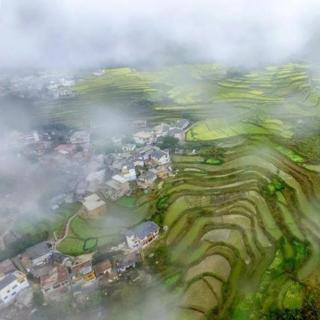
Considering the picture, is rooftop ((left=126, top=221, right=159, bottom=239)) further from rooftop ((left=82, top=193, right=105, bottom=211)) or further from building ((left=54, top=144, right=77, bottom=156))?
building ((left=54, top=144, right=77, bottom=156))

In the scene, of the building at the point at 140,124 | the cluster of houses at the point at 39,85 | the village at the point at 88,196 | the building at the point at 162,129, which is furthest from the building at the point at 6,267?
the cluster of houses at the point at 39,85

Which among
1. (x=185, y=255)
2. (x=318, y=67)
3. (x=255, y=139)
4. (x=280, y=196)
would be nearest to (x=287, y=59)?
(x=318, y=67)

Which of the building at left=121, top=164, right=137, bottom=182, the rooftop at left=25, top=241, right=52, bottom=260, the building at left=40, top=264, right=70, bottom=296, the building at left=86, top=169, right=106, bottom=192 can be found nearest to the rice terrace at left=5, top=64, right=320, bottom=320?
the rooftop at left=25, top=241, right=52, bottom=260

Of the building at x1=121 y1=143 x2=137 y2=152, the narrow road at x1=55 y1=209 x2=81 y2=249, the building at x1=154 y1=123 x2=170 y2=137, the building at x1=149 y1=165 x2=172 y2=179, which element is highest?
the building at x1=154 y1=123 x2=170 y2=137

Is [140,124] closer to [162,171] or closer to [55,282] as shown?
[162,171]

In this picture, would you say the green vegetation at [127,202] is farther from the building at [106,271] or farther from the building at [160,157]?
the building at [106,271]

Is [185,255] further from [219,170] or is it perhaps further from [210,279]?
[219,170]

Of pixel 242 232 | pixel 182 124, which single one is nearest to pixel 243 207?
pixel 242 232
